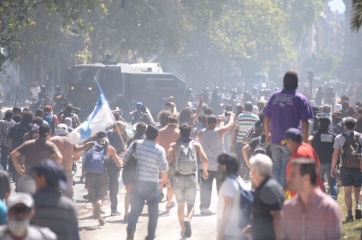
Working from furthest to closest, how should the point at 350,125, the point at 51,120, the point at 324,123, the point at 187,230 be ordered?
the point at 51,120
the point at 324,123
the point at 350,125
the point at 187,230

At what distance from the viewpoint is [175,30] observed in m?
58.8

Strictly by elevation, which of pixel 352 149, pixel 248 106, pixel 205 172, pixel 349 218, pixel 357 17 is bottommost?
pixel 349 218

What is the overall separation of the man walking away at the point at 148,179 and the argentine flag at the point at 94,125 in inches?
40.3

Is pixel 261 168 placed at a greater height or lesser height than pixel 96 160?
greater

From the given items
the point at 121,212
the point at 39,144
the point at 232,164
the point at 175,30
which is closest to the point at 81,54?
the point at 175,30

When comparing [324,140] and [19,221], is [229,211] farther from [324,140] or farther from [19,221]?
[324,140]

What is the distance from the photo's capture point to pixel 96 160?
663 inches

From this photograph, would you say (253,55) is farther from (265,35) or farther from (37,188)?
(37,188)

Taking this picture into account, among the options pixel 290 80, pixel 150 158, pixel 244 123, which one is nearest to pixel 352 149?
pixel 150 158

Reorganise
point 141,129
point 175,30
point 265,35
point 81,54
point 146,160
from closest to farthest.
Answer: point 146,160 < point 141,129 < point 81,54 < point 175,30 < point 265,35

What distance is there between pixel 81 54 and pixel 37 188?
45033mm

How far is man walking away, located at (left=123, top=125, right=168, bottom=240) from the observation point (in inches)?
559

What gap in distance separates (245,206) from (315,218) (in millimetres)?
A: 1934

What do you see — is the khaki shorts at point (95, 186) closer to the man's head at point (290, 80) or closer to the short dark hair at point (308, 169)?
the man's head at point (290, 80)
